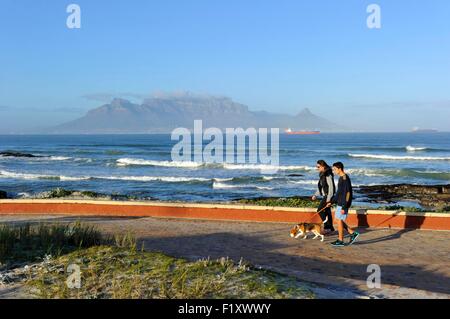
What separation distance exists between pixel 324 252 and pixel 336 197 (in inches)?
41.3

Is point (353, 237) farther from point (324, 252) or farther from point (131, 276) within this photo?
point (131, 276)

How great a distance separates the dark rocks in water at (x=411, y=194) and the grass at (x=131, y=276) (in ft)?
62.7

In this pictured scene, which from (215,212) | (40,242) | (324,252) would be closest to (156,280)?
(40,242)

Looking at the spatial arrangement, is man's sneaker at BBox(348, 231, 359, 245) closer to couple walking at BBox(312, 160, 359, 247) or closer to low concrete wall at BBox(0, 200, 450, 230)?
couple walking at BBox(312, 160, 359, 247)

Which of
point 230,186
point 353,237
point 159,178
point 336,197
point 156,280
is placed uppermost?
point 336,197

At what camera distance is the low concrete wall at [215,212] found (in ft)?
36.8

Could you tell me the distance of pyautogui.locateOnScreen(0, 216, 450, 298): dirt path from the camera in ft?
20.6

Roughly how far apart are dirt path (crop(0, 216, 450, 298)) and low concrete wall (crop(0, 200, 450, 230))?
41 centimetres

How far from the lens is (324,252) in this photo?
8.80 meters

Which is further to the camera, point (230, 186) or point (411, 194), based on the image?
point (230, 186)

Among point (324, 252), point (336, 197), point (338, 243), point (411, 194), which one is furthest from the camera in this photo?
point (411, 194)

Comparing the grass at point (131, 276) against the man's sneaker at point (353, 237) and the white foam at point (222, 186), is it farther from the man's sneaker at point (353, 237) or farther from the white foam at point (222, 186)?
the white foam at point (222, 186)

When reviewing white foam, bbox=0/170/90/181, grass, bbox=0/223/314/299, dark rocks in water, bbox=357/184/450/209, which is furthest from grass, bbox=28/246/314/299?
white foam, bbox=0/170/90/181

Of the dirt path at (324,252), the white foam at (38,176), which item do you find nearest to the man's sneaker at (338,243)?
the dirt path at (324,252)
